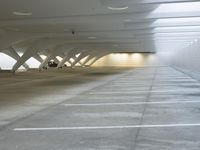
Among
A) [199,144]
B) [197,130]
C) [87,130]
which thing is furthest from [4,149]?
[197,130]

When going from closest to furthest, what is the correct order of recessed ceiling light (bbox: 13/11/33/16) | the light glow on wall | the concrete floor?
the concrete floor < recessed ceiling light (bbox: 13/11/33/16) < the light glow on wall

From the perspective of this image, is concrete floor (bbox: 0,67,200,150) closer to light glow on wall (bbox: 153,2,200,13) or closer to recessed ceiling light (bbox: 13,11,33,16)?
recessed ceiling light (bbox: 13,11,33,16)

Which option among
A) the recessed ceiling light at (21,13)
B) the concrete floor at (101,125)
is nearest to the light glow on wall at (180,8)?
the recessed ceiling light at (21,13)

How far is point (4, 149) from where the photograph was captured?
6625mm

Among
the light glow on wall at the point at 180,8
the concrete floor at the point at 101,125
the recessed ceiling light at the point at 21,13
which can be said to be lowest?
the concrete floor at the point at 101,125

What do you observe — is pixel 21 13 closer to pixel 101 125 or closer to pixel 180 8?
pixel 180 8

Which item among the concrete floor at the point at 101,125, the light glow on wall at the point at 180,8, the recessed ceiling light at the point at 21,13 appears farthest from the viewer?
the light glow on wall at the point at 180,8

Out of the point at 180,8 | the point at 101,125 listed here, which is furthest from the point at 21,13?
the point at 101,125

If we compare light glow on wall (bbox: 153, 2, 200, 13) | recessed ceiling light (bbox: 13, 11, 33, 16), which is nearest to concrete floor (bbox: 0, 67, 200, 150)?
recessed ceiling light (bbox: 13, 11, 33, 16)

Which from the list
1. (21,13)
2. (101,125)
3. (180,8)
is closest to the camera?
(101,125)

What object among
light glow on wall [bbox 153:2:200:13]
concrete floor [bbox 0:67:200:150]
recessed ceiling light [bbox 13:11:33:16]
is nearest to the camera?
concrete floor [bbox 0:67:200:150]

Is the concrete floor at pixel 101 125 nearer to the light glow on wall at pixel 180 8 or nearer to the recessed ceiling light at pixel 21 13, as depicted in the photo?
the recessed ceiling light at pixel 21 13

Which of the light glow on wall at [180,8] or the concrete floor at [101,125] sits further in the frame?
the light glow on wall at [180,8]

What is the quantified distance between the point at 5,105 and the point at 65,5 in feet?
20.8
